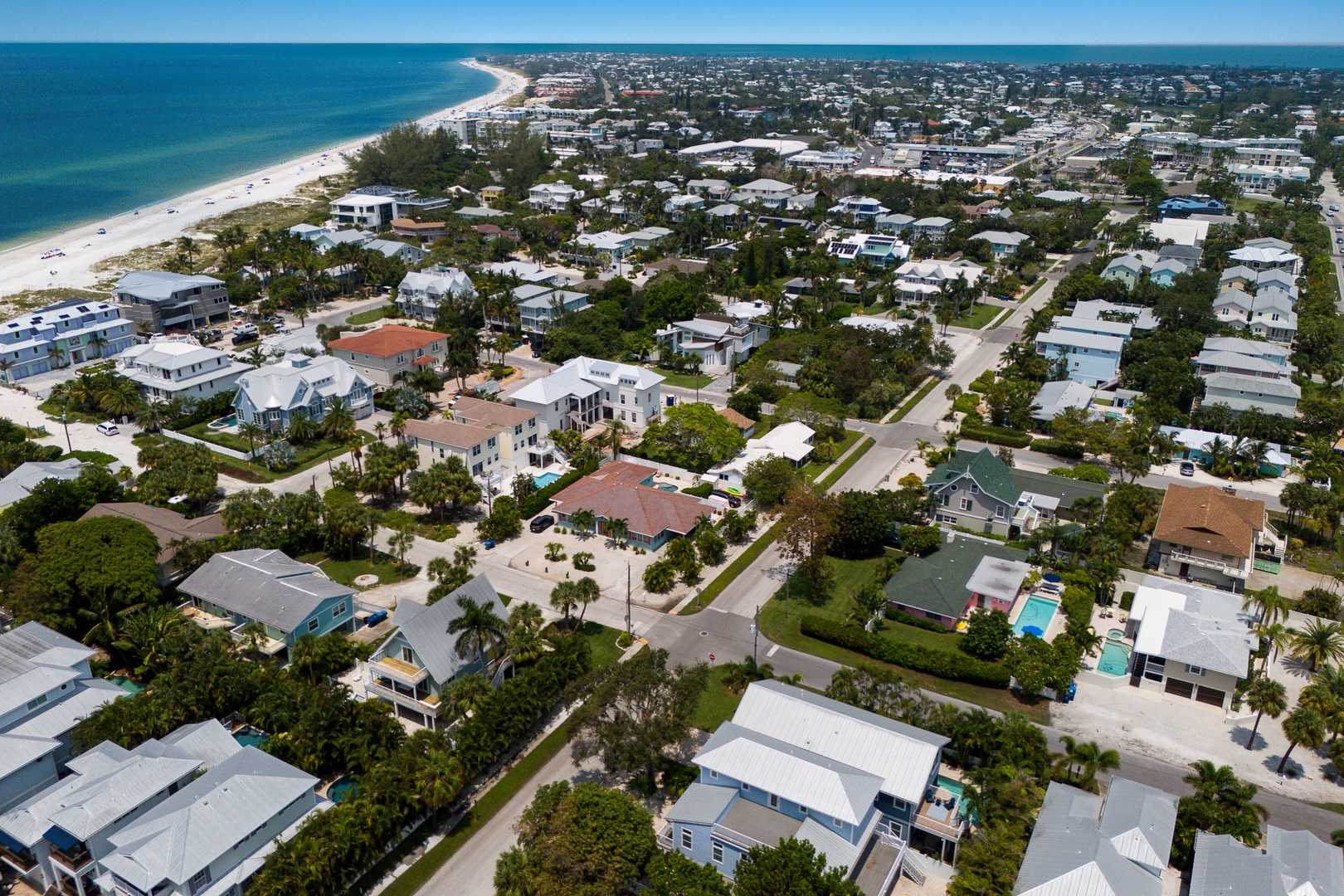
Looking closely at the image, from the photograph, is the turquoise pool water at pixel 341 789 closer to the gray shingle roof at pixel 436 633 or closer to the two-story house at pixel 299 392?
the gray shingle roof at pixel 436 633

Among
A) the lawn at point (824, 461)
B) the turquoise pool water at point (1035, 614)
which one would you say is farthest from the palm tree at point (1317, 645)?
the lawn at point (824, 461)

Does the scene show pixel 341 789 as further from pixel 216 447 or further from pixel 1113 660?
pixel 216 447

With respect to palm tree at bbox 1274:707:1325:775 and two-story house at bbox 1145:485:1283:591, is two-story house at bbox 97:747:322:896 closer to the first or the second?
palm tree at bbox 1274:707:1325:775

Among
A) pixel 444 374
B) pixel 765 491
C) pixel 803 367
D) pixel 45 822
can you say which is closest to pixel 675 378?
pixel 803 367

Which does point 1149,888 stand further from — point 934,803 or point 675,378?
point 675,378

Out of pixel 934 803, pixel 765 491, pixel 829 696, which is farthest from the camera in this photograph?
pixel 765 491

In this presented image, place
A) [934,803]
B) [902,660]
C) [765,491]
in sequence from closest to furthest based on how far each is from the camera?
1. [934,803]
2. [902,660]
3. [765,491]
